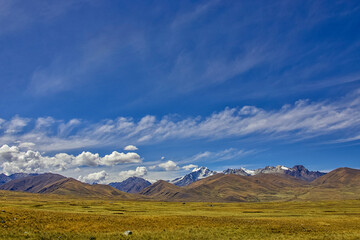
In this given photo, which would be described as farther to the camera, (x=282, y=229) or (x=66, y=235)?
(x=282, y=229)

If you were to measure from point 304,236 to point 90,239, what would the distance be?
32.5 m

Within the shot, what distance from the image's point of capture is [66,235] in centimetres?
3531

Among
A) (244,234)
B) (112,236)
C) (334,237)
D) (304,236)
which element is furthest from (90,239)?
(334,237)

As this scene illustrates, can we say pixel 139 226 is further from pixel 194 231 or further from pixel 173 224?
pixel 194 231

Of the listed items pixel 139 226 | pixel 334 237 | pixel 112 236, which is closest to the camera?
pixel 112 236

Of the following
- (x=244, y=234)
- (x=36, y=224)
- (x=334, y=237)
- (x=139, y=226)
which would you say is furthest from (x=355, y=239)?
(x=36, y=224)

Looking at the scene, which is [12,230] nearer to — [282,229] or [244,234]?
[244,234]

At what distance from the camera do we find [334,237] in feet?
131

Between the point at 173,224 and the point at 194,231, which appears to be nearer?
the point at 194,231

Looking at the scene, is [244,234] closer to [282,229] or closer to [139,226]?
[282,229]

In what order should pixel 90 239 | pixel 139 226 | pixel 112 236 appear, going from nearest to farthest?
pixel 90 239, pixel 112 236, pixel 139 226

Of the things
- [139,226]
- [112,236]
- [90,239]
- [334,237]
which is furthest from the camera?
[139,226]

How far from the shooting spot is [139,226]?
4594 centimetres

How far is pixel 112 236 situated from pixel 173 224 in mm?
14523
